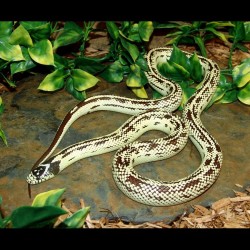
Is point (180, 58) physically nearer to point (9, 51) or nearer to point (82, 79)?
point (82, 79)

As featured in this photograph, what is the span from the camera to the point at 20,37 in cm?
496

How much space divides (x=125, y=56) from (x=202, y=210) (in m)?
2.12

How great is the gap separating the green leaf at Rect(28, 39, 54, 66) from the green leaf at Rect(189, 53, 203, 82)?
5.48 feet

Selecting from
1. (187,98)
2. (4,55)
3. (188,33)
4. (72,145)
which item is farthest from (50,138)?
(188,33)

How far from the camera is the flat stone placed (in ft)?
14.4

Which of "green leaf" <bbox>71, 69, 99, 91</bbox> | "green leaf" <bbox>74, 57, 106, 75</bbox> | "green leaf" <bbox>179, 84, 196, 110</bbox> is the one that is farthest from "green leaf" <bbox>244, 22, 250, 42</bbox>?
"green leaf" <bbox>71, 69, 99, 91</bbox>

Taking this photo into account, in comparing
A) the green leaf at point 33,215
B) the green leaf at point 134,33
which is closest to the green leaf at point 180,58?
the green leaf at point 134,33

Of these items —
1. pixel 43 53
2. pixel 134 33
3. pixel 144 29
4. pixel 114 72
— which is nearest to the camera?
pixel 43 53

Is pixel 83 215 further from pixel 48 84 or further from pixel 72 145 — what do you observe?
pixel 48 84

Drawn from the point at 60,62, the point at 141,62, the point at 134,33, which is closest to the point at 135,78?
the point at 141,62

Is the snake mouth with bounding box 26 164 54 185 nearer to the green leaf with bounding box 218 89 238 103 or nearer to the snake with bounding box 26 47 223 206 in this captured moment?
the snake with bounding box 26 47 223 206

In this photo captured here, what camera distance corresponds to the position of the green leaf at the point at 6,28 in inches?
195

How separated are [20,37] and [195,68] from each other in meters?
2.09

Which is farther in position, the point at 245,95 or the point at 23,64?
the point at 245,95
